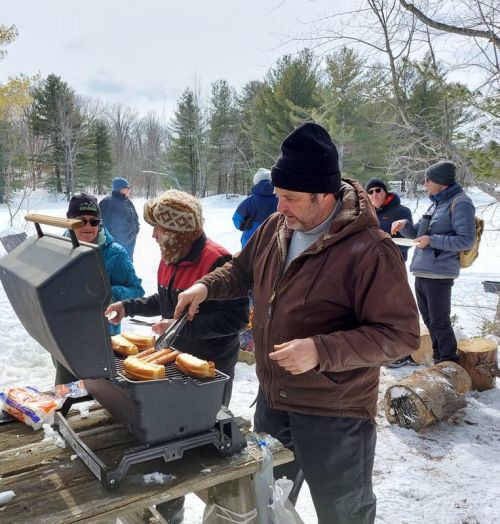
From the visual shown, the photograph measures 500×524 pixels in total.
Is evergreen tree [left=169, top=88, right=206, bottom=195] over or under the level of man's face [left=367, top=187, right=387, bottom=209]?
over

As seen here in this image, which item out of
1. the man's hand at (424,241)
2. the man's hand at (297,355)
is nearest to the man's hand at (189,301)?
the man's hand at (297,355)

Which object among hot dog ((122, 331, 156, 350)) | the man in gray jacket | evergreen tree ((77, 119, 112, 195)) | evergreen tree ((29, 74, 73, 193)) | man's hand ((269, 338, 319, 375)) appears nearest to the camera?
man's hand ((269, 338, 319, 375))

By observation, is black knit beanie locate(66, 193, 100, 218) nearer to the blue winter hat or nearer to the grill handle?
the grill handle

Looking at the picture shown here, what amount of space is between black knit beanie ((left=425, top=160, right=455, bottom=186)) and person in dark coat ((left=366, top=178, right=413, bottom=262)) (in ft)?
3.34

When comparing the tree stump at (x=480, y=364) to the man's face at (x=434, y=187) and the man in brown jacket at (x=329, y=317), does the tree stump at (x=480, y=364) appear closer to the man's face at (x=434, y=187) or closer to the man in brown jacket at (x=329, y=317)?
the man's face at (x=434, y=187)

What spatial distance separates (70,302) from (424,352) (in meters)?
4.70

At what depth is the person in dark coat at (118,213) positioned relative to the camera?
7.96 metres

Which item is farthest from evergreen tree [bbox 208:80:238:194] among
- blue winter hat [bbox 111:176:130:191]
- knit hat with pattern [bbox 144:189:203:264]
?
knit hat with pattern [bbox 144:189:203:264]

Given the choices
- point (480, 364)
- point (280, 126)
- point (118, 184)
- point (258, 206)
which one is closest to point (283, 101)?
point (280, 126)

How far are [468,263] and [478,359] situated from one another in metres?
0.93

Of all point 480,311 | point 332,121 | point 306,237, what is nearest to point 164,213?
point 306,237

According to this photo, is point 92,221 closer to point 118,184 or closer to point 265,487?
point 265,487

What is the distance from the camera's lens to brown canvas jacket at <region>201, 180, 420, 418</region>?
1.62 meters

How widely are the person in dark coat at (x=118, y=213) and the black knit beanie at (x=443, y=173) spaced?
17.6 ft
